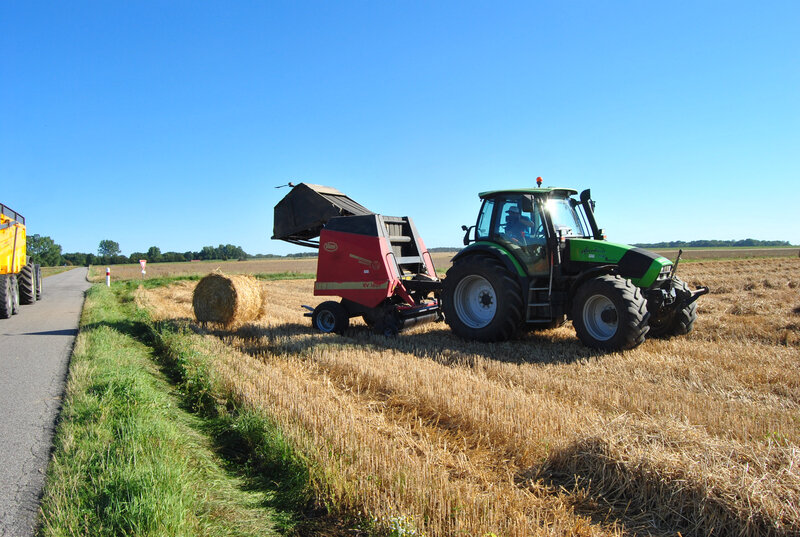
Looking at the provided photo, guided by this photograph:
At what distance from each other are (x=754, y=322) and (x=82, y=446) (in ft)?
28.6

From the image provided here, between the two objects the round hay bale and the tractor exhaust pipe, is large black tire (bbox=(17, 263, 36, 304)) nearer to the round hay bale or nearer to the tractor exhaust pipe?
the round hay bale

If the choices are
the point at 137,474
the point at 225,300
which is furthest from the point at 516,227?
the point at 137,474

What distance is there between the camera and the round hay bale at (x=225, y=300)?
9.84 metres

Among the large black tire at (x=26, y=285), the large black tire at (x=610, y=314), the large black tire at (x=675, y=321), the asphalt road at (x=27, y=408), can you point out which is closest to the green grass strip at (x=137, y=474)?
the asphalt road at (x=27, y=408)

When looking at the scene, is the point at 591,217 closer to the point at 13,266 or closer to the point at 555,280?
the point at 555,280

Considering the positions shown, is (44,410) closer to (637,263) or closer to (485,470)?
(485,470)

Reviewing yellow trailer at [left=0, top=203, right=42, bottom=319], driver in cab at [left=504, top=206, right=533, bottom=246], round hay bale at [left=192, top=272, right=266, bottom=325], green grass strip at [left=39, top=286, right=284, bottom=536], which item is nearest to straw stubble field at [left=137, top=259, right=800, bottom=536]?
green grass strip at [left=39, top=286, right=284, bottom=536]

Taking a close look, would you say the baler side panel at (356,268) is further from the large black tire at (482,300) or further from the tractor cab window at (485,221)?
the tractor cab window at (485,221)

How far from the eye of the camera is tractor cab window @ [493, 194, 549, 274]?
7.51 meters

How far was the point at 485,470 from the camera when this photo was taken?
3.61 meters

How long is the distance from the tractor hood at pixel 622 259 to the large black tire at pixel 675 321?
446 mm

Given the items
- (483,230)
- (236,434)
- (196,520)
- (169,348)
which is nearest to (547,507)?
(196,520)

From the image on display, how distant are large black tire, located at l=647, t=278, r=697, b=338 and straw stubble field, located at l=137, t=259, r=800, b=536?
12.0 inches

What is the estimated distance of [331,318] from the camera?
903cm
